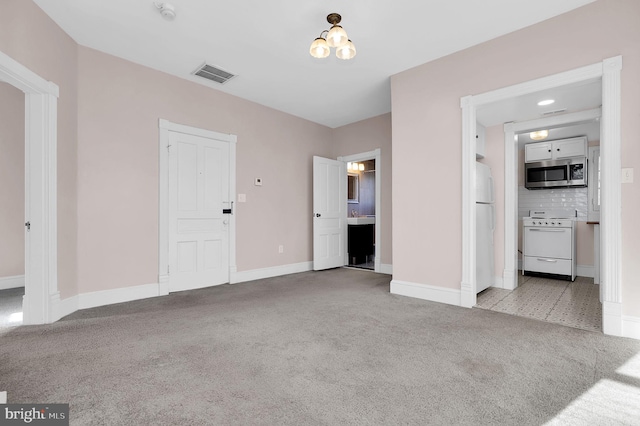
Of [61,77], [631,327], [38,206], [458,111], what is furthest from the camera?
[458,111]

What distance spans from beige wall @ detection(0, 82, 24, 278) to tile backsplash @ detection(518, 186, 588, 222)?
810 centimetres

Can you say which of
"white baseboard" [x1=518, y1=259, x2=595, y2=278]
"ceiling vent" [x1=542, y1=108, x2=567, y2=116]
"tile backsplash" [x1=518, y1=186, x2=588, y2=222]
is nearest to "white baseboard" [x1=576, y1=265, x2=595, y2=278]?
"white baseboard" [x1=518, y1=259, x2=595, y2=278]

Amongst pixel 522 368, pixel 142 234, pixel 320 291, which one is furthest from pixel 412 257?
pixel 142 234

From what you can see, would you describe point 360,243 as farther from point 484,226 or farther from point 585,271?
point 585,271

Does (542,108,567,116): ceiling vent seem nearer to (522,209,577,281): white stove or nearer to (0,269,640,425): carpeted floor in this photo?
(522,209,577,281): white stove

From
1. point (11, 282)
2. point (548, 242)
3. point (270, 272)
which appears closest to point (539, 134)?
point (548, 242)

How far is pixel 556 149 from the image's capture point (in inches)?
199

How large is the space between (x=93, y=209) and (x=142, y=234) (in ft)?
1.82

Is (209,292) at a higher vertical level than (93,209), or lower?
lower

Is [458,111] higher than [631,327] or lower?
higher

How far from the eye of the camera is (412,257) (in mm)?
3668

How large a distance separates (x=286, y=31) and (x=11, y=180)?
438 cm

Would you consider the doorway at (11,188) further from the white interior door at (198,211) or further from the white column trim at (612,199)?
the white column trim at (612,199)

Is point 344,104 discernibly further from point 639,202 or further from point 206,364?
point 206,364
